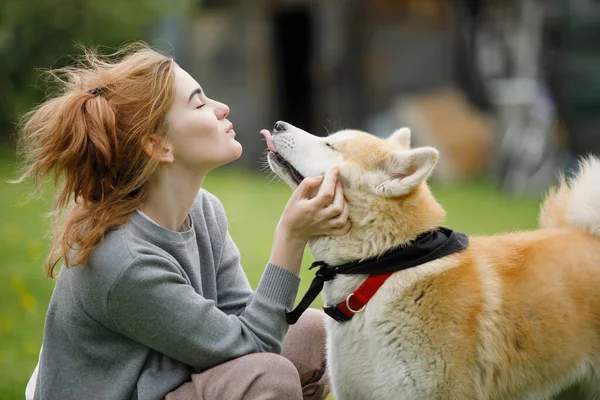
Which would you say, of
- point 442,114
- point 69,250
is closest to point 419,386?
point 69,250

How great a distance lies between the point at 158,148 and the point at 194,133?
0.44 feet

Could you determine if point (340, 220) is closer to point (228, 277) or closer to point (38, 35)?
point (228, 277)

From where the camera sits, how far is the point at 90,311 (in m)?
2.40

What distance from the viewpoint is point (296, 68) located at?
15078 millimetres

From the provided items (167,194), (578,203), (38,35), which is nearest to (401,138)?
(578,203)

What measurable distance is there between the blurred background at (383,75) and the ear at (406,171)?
185 inches

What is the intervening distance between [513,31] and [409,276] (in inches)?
429

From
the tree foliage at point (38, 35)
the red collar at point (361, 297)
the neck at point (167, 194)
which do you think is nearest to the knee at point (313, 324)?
the red collar at point (361, 297)

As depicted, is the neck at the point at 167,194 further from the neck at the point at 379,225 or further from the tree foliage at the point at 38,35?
the tree foliage at the point at 38,35

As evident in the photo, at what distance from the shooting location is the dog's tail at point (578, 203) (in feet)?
9.58

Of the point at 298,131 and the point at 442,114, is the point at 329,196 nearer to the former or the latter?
the point at 298,131

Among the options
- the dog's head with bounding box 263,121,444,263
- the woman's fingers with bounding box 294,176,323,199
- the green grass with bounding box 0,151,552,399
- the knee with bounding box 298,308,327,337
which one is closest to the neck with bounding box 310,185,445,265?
the dog's head with bounding box 263,121,444,263

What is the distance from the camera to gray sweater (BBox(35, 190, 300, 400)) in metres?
2.36

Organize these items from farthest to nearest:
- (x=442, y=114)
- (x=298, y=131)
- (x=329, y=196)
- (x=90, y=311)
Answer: (x=442, y=114)
(x=298, y=131)
(x=329, y=196)
(x=90, y=311)
